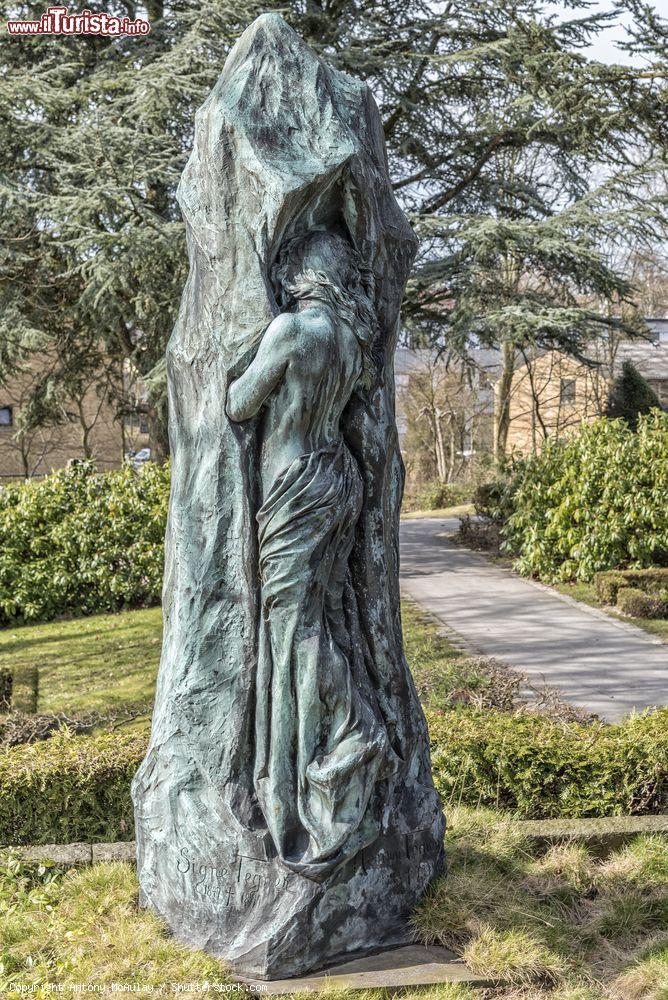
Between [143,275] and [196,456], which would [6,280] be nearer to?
[143,275]

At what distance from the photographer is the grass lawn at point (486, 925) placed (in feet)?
10.3

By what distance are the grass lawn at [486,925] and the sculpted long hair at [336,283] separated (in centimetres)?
191

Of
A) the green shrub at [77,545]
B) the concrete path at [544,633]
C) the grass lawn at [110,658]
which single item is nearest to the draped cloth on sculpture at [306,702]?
the grass lawn at [110,658]

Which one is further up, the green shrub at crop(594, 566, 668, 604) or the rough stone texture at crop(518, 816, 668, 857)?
the green shrub at crop(594, 566, 668, 604)

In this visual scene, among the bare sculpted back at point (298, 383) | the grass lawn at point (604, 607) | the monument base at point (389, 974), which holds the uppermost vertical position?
the bare sculpted back at point (298, 383)

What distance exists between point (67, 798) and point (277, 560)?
2.72 meters

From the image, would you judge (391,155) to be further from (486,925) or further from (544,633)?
(486,925)

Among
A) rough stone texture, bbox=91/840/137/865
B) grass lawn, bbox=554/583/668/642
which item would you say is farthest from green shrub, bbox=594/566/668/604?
rough stone texture, bbox=91/840/137/865

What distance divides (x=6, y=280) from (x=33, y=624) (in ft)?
18.3

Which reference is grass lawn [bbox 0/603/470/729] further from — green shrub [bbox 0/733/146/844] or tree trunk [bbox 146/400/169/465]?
tree trunk [bbox 146/400/169/465]

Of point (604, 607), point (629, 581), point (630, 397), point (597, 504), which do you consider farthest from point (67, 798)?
point (630, 397)

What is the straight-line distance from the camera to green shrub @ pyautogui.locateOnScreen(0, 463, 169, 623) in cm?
1319

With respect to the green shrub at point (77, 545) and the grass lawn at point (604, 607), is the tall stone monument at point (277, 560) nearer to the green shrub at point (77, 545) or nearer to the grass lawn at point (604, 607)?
the grass lawn at point (604, 607)

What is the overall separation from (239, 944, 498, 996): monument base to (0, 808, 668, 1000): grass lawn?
0.11 ft
